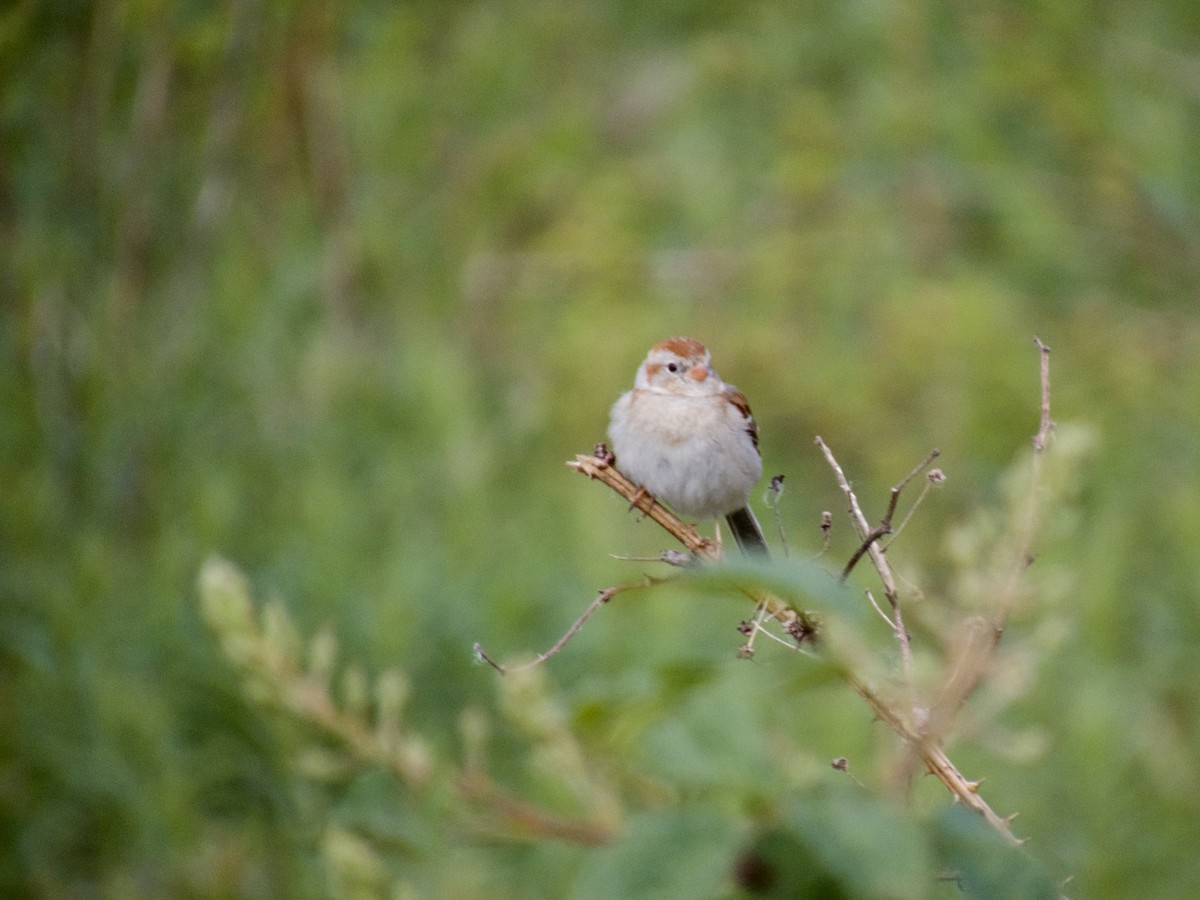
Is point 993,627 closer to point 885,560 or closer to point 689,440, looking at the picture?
point 885,560

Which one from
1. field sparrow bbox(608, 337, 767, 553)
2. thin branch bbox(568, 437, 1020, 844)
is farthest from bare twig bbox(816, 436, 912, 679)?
field sparrow bbox(608, 337, 767, 553)

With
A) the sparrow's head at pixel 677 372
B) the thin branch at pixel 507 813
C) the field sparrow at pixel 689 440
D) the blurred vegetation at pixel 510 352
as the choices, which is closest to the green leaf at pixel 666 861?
the thin branch at pixel 507 813

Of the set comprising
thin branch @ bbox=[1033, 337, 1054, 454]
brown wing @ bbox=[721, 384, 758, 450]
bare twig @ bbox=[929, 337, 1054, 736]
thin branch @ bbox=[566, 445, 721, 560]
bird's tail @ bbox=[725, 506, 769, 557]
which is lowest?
bare twig @ bbox=[929, 337, 1054, 736]

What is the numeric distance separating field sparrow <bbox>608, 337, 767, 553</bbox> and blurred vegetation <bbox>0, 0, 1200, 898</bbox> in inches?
16.6

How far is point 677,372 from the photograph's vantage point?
7.87ft

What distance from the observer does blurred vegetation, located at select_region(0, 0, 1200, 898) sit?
10.3ft

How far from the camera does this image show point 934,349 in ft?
13.7

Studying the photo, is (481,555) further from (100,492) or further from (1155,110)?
(1155,110)

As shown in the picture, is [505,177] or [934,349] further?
[505,177]

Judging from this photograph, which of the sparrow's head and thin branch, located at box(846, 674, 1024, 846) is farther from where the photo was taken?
the sparrow's head

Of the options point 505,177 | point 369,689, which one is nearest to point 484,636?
point 369,689

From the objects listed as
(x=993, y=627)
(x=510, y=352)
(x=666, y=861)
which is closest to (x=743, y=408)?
(x=993, y=627)

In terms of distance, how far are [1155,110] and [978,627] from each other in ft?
15.4

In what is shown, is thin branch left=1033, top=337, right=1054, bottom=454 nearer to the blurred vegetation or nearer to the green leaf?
the green leaf
